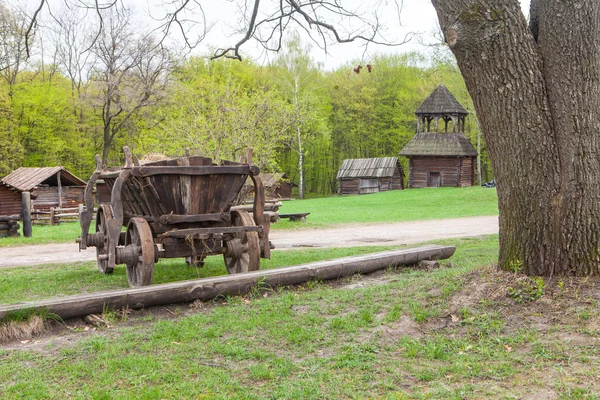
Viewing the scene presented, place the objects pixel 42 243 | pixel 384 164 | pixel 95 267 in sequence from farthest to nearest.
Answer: pixel 384 164, pixel 42 243, pixel 95 267

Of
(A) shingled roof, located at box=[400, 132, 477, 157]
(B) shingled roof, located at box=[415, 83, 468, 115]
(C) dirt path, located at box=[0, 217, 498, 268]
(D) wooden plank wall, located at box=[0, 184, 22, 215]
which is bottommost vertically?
(C) dirt path, located at box=[0, 217, 498, 268]

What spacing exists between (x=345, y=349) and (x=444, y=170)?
134 ft

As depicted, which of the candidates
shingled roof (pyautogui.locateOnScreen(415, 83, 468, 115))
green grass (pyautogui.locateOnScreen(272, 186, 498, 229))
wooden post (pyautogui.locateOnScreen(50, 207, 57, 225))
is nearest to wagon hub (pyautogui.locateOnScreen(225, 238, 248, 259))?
green grass (pyautogui.locateOnScreen(272, 186, 498, 229))

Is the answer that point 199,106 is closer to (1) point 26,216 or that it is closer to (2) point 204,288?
(1) point 26,216

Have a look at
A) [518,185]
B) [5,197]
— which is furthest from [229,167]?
[5,197]

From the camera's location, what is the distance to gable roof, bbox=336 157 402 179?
47.4 m

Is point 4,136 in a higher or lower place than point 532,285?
higher

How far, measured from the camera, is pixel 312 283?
681cm

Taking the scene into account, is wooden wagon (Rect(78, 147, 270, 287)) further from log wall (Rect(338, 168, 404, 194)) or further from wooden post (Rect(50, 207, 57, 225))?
log wall (Rect(338, 168, 404, 194))

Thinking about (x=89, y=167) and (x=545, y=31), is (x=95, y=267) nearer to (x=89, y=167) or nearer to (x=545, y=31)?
(x=545, y=31)

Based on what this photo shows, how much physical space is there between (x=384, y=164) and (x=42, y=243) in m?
35.8

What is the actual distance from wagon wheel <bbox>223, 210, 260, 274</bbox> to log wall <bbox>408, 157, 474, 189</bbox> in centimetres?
3726

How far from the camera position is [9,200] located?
2848cm

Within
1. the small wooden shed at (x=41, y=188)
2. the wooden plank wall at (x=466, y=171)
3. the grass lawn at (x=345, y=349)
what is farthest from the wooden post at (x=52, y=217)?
the wooden plank wall at (x=466, y=171)
